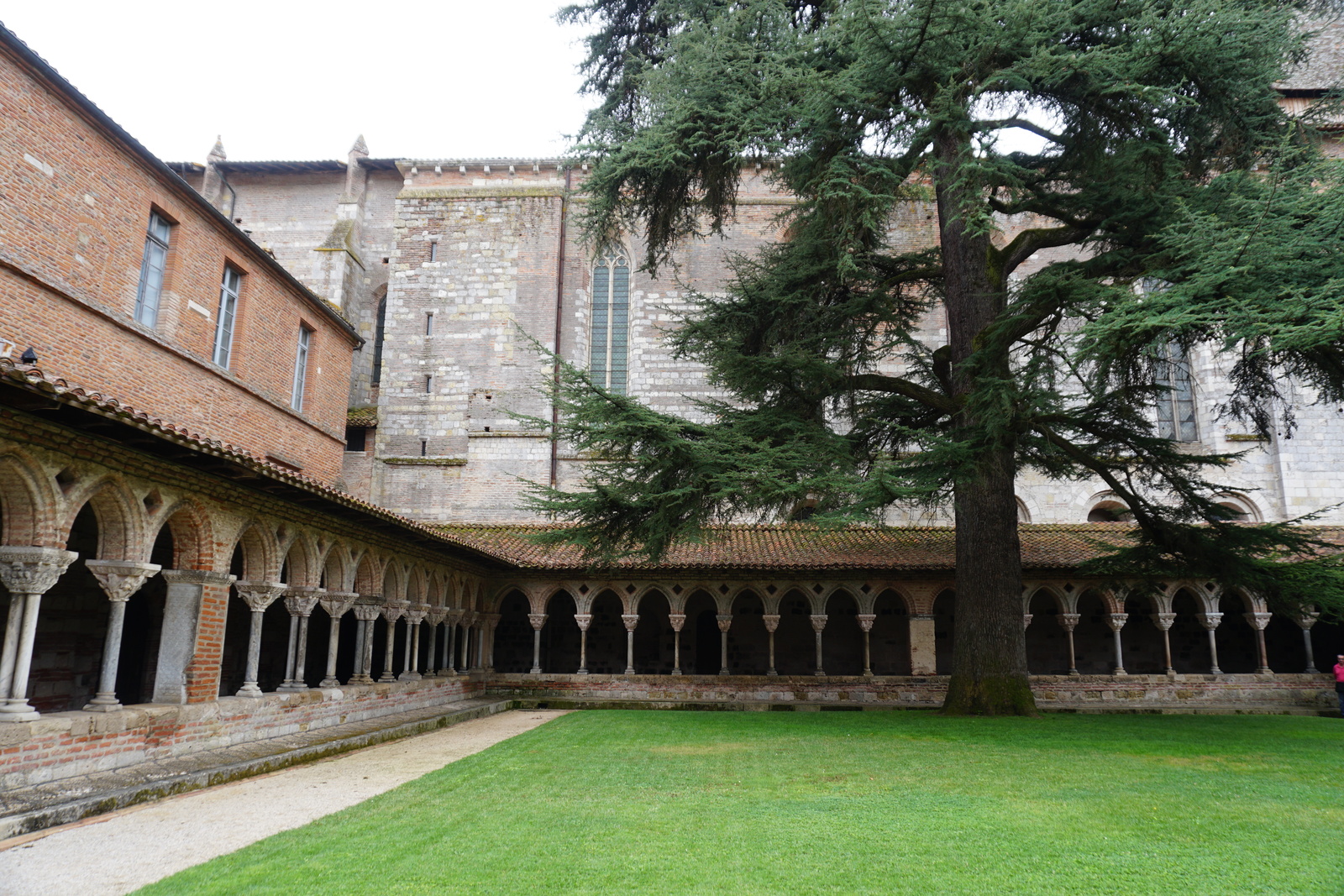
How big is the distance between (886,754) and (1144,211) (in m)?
7.37

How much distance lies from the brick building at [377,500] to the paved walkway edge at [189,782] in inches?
25.1

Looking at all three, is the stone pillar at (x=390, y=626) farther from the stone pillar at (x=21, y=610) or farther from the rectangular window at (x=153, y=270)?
the stone pillar at (x=21, y=610)

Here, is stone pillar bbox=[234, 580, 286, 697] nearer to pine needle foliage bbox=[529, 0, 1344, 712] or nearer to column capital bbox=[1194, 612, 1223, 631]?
pine needle foliage bbox=[529, 0, 1344, 712]

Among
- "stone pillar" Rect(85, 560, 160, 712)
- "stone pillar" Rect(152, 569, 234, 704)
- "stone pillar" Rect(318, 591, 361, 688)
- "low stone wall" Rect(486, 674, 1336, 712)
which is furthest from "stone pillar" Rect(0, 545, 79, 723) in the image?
"low stone wall" Rect(486, 674, 1336, 712)

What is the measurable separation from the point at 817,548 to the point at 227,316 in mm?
11663

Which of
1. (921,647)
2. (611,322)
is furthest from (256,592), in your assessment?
(611,322)

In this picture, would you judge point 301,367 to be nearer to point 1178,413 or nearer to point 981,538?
point 981,538

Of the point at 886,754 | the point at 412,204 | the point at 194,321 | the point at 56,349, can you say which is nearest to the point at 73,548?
the point at 56,349

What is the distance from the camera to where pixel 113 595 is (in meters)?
7.05

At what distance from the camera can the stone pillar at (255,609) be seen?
8.85m

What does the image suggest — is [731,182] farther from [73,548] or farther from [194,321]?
[73,548]

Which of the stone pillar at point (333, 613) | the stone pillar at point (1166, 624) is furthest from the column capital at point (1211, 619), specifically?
the stone pillar at point (333, 613)

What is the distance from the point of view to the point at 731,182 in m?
12.8

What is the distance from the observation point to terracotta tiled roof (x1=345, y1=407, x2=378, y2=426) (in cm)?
2225
